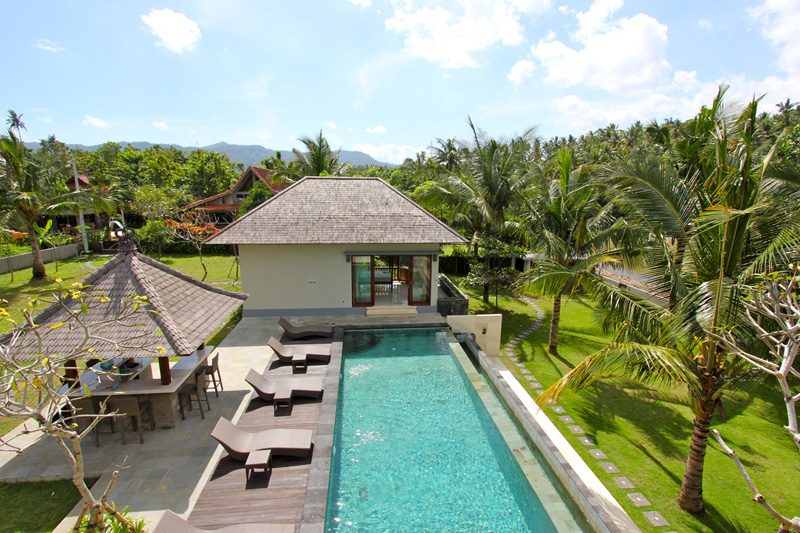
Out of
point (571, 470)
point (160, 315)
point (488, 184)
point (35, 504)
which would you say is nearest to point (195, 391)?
point (160, 315)

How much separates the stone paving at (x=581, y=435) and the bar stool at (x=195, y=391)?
8.85 meters

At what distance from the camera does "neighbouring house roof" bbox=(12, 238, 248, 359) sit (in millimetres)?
7891

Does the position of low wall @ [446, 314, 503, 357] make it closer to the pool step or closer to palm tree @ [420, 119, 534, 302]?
the pool step

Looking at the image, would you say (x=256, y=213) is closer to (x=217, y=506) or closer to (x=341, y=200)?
(x=341, y=200)

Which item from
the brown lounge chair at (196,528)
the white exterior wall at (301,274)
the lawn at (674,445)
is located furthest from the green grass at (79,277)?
the lawn at (674,445)

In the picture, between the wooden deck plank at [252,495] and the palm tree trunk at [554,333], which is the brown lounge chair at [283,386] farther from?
the palm tree trunk at [554,333]

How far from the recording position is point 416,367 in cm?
1214

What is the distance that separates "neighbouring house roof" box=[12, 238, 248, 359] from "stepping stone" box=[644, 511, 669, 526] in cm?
897

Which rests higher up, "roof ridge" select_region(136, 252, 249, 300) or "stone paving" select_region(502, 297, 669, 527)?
"roof ridge" select_region(136, 252, 249, 300)

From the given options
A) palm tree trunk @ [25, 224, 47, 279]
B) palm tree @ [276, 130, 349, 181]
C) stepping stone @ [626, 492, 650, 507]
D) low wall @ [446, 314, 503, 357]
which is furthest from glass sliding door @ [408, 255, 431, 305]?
palm tree trunk @ [25, 224, 47, 279]

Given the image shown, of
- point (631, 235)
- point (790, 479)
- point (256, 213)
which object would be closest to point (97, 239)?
point (256, 213)

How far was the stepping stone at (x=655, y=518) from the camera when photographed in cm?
702

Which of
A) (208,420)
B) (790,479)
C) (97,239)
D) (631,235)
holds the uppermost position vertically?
(631,235)

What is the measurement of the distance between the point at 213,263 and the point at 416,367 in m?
22.6
